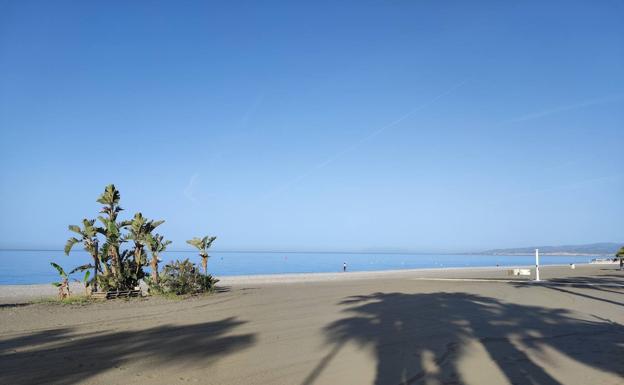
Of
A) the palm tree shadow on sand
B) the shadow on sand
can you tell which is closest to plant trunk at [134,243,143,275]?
the shadow on sand

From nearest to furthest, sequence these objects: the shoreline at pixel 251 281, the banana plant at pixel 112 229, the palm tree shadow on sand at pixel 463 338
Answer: the palm tree shadow on sand at pixel 463 338 → the banana plant at pixel 112 229 → the shoreline at pixel 251 281

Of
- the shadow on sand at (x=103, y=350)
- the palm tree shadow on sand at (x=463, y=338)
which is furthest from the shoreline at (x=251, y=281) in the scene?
the palm tree shadow on sand at (x=463, y=338)

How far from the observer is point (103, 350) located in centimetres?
890

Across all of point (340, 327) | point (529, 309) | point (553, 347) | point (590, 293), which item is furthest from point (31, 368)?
A: point (590, 293)

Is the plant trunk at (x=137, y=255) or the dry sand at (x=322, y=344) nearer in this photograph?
the dry sand at (x=322, y=344)

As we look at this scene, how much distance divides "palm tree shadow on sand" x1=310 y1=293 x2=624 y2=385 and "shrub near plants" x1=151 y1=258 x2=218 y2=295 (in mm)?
8435

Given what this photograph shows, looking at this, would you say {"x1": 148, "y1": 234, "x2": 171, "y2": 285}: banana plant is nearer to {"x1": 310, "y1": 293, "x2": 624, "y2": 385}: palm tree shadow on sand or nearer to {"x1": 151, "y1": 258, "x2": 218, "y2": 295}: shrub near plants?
{"x1": 151, "y1": 258, "x2": 218, "y2": 295}: shrub near plants

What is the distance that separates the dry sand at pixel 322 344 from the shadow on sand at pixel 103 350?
0.02 meters

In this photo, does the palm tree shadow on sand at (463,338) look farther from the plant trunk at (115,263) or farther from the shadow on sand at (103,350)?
the plant trunk at (115,263)

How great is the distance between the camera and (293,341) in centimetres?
977

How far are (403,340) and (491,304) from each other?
7348 mm

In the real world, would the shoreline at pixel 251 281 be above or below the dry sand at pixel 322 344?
below

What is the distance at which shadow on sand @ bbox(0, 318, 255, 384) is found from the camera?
24.0ft

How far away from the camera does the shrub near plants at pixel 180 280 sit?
20.5 metres
